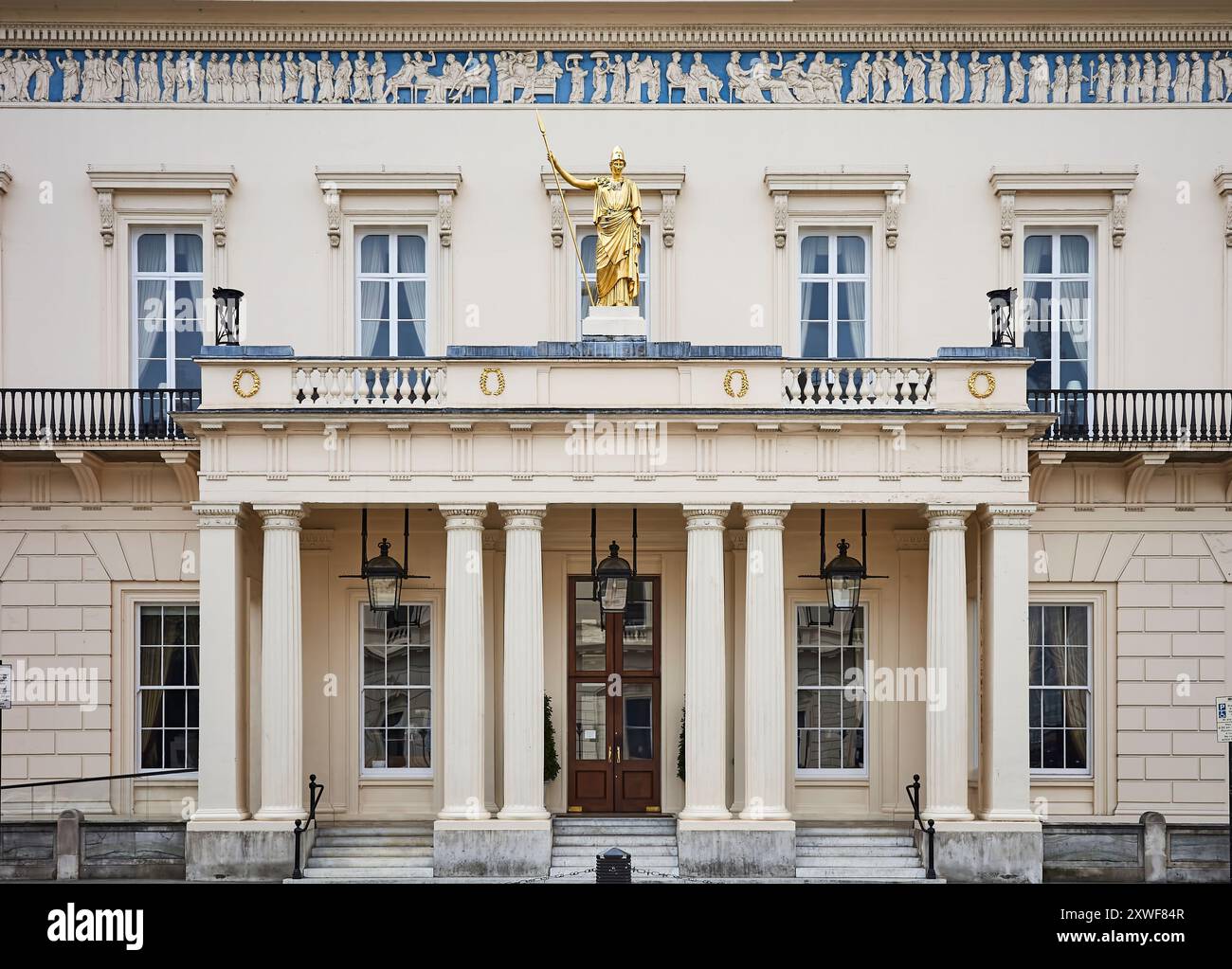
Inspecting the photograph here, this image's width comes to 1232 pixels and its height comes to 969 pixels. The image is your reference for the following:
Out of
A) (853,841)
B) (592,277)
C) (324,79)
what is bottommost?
(853,841)

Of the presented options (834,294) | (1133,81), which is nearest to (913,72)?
(1133,81)

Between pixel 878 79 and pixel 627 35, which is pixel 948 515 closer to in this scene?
pixel 878 79

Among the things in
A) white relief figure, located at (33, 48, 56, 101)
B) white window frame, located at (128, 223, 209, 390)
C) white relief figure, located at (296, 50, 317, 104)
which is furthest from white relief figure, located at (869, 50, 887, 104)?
white relief figure, located at (33, 48, 56, 101)

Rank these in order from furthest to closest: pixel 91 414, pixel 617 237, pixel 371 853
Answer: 1. pixel 91 414
2. pixel 617 237
3. pixel 371 853

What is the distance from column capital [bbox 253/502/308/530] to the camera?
1947 cm

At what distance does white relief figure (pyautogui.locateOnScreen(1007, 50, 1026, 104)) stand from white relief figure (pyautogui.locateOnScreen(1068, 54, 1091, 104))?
0.72m

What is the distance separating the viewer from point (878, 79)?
23.2 metres

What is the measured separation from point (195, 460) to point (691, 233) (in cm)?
837

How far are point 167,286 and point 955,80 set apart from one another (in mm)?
12895

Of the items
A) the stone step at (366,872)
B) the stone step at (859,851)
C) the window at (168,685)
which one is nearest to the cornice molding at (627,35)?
the window at (168,685)

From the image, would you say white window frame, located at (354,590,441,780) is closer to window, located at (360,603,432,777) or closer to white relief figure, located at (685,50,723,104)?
window, located at (360,603,432,777)

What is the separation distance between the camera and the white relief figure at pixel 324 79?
23234 mm

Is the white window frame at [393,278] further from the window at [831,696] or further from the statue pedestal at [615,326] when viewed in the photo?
the window at [831,696]
